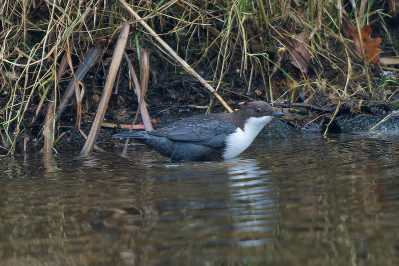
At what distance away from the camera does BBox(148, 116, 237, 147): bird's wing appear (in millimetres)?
5273

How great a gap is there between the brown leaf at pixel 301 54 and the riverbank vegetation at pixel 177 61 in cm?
1

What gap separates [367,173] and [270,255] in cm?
178

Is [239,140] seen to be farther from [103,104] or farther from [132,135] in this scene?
[103,104]

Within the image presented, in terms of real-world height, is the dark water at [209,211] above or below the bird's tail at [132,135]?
below

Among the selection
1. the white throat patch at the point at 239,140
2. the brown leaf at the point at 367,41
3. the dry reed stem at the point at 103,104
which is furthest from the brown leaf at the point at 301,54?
the dry reed stem at the point at 103,104

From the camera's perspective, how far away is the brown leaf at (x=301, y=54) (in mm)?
6399

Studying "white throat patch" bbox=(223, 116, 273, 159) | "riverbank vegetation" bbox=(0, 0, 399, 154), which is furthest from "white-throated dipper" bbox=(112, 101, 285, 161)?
"riverbank vegetation" bbox=(0, 0, 399, 154)

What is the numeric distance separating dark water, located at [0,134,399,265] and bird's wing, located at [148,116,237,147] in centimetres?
41

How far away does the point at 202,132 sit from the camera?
531cm

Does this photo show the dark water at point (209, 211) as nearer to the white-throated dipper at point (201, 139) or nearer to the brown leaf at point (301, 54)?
the white-throated dipper at point (201, 139)

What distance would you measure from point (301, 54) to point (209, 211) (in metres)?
3.97

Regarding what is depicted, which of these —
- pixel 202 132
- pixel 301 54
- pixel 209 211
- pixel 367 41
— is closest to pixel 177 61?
pixel 202 132

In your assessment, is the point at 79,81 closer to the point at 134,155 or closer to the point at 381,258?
the point at 134,155

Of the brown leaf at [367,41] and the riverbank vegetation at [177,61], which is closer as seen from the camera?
the riverbank vegetation at [177,61]
